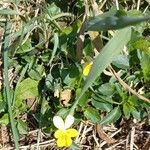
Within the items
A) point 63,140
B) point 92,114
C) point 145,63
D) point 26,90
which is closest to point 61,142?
point 63,140

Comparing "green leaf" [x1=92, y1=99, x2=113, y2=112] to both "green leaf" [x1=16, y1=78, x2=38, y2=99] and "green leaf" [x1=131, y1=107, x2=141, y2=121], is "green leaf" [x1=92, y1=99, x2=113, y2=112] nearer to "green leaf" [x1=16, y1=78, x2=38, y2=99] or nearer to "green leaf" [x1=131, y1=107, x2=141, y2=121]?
"green leaf" [x1=131, y1=107, x2=141, y2=121]

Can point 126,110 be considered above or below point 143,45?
below

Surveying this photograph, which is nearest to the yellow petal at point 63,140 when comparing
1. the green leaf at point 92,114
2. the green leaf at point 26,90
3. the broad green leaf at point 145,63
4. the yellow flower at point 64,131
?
the yellow flower at point 64,131

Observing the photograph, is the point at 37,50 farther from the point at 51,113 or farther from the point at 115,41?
the point at 115,41

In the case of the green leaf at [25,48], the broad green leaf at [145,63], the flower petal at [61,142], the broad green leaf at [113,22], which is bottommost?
the flower petal at [61,142]

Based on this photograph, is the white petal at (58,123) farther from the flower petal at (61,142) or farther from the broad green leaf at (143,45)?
the broad green leaf at (143,45)

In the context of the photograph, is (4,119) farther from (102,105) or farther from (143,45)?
(143,45)

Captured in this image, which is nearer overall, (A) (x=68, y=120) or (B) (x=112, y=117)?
(A) (x=68, y=120)
